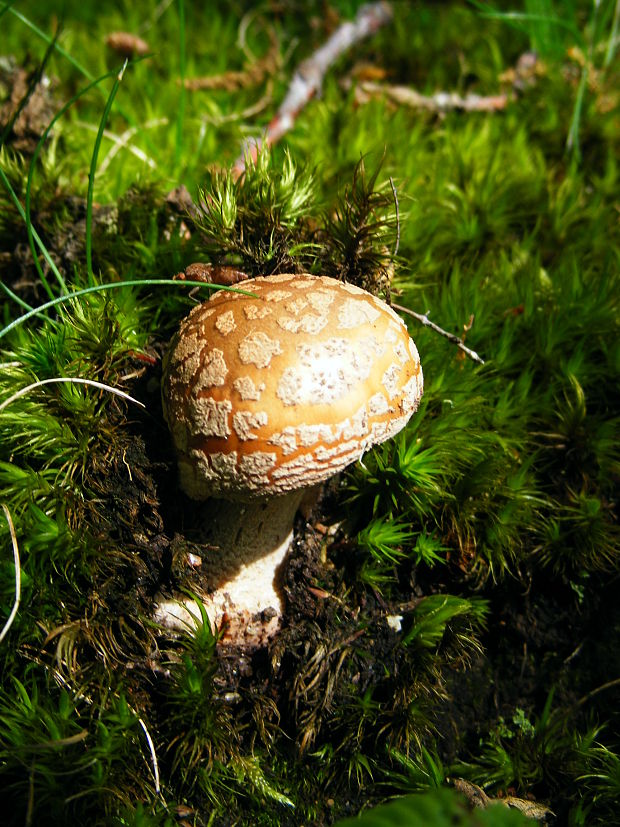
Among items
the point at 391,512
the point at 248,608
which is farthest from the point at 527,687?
the point at 248,608

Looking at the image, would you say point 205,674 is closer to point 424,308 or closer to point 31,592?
point 31,592

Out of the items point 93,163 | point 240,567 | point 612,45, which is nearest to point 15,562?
point 240,567

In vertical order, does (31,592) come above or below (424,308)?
below

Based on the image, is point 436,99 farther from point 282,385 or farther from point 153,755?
point 153,755

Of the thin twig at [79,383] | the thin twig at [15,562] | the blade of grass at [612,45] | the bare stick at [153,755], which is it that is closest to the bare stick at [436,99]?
the blade of grass at [612,45]

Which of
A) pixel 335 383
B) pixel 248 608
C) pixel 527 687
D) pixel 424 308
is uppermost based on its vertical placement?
pixel 335 383

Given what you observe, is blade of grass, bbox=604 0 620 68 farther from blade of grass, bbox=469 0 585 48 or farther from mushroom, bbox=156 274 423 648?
mushroom, bbox=156 274 423 648

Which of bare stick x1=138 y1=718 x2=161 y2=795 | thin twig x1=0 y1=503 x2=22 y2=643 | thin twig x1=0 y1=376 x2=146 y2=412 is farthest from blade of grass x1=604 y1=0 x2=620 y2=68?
bare stick x1=138 y1=718 x2=161 y2=795
